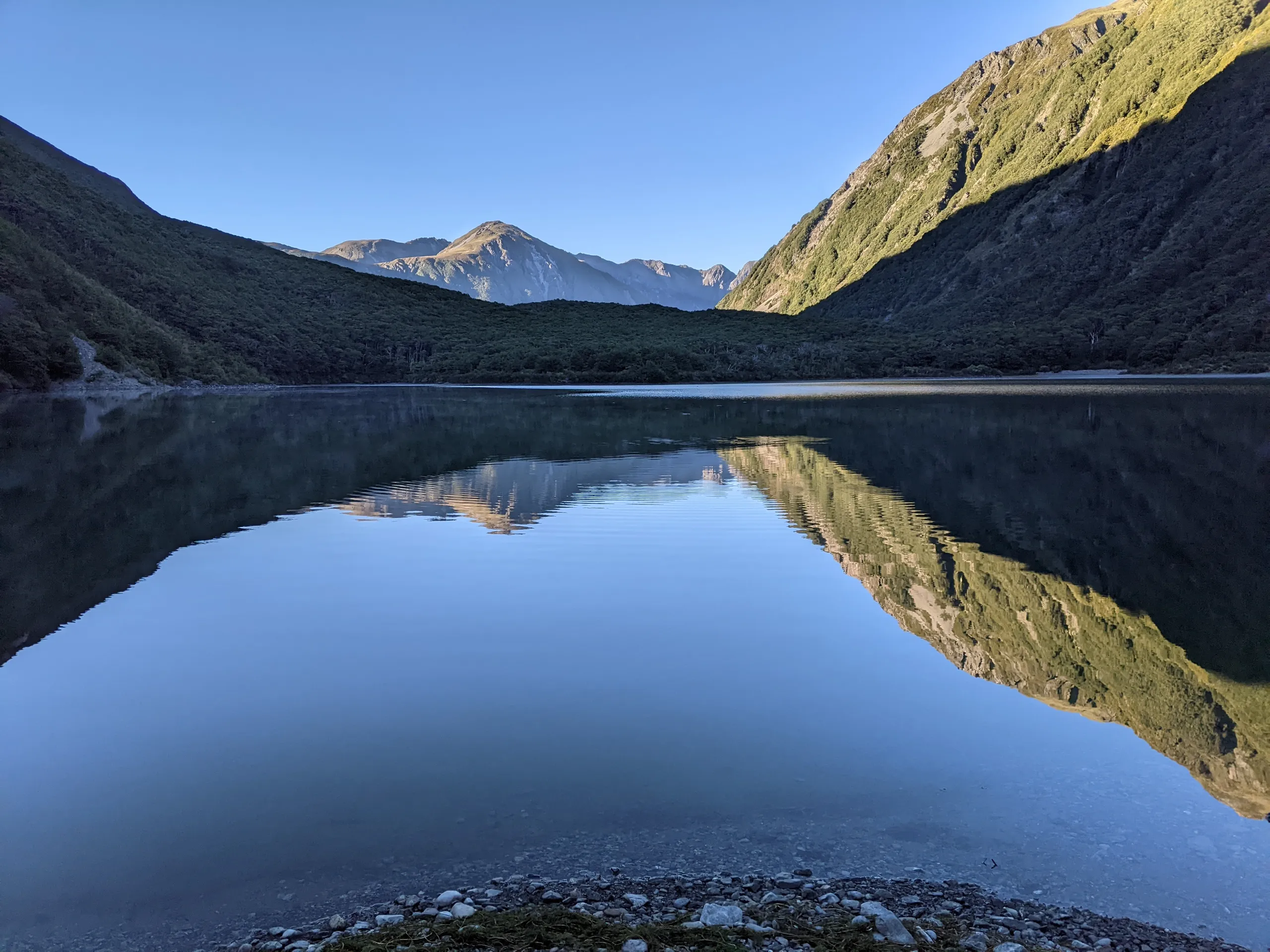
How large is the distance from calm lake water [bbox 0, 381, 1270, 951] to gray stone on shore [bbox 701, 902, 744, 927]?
601 mm

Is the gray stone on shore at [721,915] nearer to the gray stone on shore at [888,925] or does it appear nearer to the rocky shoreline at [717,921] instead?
the rocky shoreline at [717,921]

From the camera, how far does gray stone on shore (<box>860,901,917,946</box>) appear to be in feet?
17.3

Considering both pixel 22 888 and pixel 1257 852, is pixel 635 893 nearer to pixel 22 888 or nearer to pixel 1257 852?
pixel 22 888

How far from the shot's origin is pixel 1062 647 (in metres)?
11.6

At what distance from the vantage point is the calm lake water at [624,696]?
6.28 meters

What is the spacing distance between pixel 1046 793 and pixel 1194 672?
4.58 m

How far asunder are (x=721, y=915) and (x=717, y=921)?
66mm

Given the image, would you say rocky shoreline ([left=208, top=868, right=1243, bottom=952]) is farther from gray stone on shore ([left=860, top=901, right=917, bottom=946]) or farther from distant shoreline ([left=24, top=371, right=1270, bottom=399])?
distant shoreline ([left=24, top=371, right=1270, bottom=399])

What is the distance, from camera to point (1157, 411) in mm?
54812

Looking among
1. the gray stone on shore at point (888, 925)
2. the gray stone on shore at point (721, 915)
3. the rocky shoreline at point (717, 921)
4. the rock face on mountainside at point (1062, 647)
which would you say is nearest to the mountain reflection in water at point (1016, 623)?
the rock face on mountainside at point (1062, 647)

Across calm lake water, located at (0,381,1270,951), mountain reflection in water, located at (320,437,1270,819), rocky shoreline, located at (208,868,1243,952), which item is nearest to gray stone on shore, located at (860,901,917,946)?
rocky shoreline, located at (208,868,1243,952)

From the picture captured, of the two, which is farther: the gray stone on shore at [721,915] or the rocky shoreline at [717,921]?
the gray stone on shore at [721,915]

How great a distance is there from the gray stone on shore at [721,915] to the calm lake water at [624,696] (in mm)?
601

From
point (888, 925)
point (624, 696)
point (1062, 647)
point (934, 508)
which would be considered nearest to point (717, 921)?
point (888, 925)
